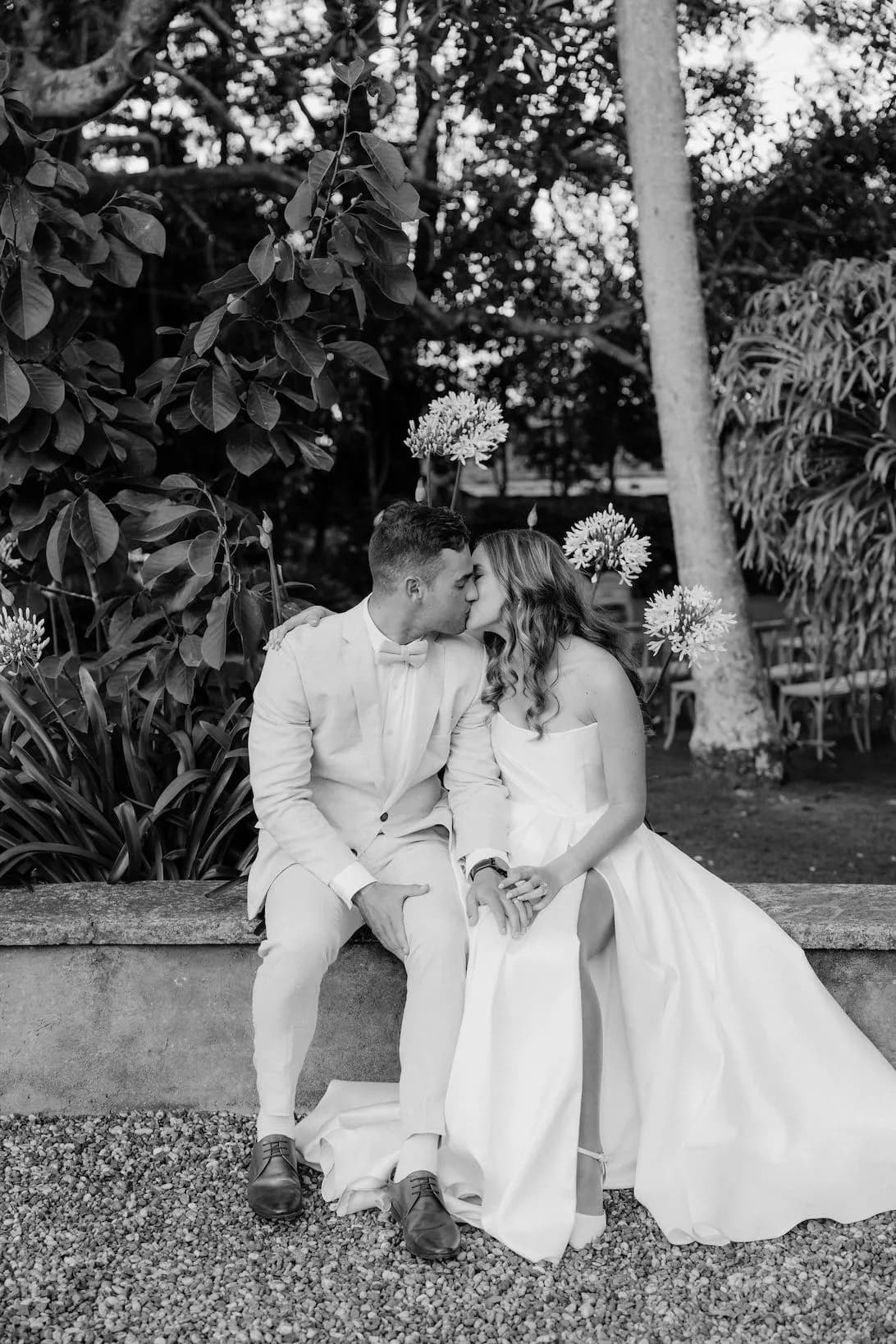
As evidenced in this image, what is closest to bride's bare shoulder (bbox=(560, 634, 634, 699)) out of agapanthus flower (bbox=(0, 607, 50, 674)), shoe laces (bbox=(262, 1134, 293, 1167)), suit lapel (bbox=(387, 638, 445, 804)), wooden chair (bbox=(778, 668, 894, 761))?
suit lapel (bbox=(387, 638, 445, 804))

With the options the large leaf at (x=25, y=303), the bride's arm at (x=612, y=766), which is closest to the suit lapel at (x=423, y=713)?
the bride's arm at (x=612, y=766)

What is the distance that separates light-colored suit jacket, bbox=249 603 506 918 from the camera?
9.37ft

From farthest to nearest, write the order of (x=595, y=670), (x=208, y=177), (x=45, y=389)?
1. (x=208, y=177)
2. (x=45, y=389)
3. (x=595, y=670)

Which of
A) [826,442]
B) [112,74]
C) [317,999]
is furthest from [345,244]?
[826,442]

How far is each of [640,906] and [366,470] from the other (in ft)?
31.0

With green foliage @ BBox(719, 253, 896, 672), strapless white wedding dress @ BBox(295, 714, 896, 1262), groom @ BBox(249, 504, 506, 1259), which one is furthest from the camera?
green foliage @ BBox(719, 253, 896, 672)

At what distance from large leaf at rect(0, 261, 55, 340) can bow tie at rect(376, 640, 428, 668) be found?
56.2 inches

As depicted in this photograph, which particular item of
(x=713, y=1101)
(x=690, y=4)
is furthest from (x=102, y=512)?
(x=690, y=4)

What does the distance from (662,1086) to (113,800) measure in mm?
1663

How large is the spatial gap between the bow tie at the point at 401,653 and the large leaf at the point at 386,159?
1.27 m

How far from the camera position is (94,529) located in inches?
143

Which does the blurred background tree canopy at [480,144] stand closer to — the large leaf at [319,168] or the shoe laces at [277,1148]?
the large leaf at [319,168]

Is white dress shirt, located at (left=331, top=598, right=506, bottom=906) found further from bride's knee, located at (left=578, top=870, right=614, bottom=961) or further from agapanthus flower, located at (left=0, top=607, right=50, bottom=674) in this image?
agapanthus flower, located at (left=0, top=607, right=50, bottom=674)

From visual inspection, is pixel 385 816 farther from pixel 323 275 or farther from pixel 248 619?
pixel 323 275
